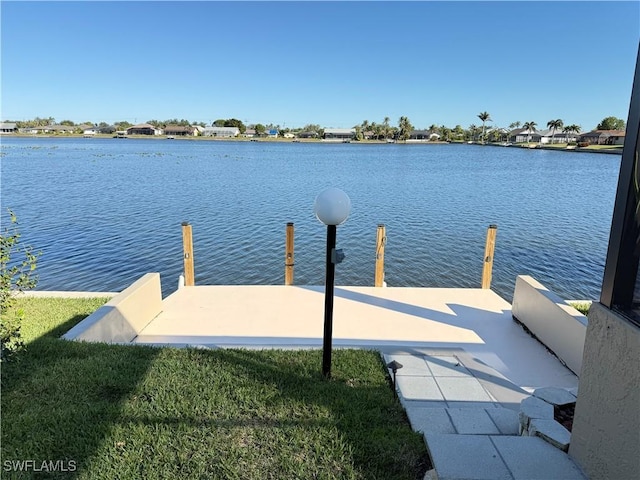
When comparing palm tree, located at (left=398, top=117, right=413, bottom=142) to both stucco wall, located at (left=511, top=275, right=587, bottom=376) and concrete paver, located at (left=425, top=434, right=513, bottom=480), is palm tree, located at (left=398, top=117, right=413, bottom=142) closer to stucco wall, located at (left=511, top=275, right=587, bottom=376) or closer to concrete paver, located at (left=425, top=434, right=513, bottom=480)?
stucco wall, located at (left=511, top=275, right=587, bottom=376)

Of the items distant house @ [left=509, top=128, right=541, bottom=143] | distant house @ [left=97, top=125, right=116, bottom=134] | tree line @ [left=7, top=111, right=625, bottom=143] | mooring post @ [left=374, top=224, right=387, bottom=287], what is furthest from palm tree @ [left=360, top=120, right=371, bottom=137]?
mooring post @ [left=374, top=224, right=387, bottom=287]

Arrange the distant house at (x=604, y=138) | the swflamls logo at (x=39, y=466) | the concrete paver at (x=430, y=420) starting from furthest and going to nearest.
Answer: the distant house at (x=604, y=138)
the concrete paver at (x=430, y=420)
the swflamls logo at (x=39, y=466)

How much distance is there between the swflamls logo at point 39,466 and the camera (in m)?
2.17

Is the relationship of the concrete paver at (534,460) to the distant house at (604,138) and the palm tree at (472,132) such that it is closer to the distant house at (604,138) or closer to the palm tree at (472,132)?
the distant house at (604,138)

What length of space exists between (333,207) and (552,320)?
3.52 metres

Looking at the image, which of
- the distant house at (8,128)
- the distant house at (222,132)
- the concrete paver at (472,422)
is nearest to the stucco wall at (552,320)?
the concrete paver at (472,422)

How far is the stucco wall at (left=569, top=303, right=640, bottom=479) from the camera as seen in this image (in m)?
1.75

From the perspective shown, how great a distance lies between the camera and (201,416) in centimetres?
270

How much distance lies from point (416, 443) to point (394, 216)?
14910 mm

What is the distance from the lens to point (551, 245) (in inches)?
523

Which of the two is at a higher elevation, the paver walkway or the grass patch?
the paver walkway

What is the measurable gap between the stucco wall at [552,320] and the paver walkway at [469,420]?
1.06m

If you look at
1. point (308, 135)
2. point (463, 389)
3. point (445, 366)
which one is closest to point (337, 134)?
point (308, 135)

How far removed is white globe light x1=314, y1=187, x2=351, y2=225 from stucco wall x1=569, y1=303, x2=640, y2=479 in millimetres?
1710
